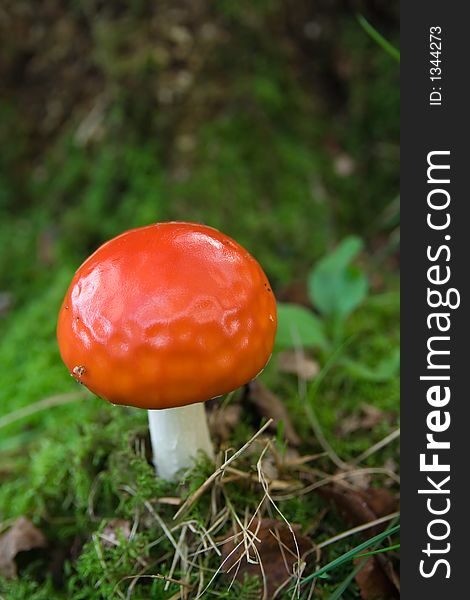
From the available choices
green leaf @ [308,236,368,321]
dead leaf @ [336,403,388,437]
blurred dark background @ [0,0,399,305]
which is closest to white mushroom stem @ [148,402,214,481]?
dead leaf @ [336,403,388,437]

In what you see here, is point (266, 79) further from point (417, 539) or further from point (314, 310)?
point (417, 539)

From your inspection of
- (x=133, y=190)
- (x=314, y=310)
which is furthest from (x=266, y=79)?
(x=314, y=310)

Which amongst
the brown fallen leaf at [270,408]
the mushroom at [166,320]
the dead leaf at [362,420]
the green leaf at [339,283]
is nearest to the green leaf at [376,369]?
the dead leaf at [362,420]

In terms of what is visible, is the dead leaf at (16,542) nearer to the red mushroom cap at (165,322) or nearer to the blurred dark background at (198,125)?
the red mushroom cap at (165,322)

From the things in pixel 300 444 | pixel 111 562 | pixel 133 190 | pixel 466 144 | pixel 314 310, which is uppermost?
pixel 133 190

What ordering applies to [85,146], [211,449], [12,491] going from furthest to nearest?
[85,146]
[12,491]
[211,449]

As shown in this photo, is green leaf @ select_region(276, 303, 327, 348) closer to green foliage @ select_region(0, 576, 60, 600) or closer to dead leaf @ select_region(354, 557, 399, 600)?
dead leaf @ select_region(354, 557, 399, 600)
